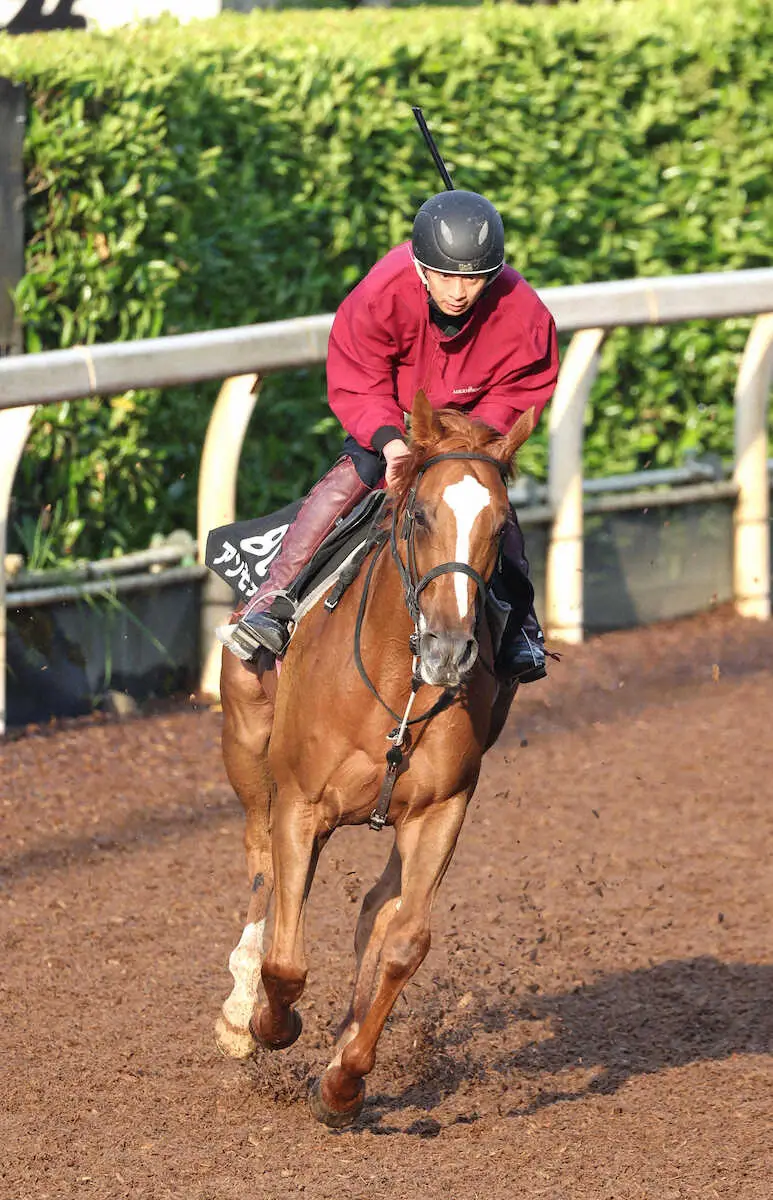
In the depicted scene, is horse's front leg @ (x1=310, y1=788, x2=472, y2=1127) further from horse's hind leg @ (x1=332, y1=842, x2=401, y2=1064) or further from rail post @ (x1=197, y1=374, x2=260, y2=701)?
rail post @ (x1=197, y1=374, x2=260, y2=701)

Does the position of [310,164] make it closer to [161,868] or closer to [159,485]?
[159,485]

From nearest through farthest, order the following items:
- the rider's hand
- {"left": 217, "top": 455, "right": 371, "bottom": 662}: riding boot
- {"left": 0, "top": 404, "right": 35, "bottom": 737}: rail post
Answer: the rider's hand → {"left": 217, "top": 455, "right": 371, "bottom": 662}: riding boot → {"left": 0, "top": 404, "right": 35, "bottom": 737}: rail post

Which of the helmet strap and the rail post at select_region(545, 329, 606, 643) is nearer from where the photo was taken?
the helmet strap

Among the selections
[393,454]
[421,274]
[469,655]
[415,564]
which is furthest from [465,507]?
[421,274]

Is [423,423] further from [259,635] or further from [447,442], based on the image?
[259,635]

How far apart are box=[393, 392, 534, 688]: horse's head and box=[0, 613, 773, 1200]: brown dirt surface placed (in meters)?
1.38

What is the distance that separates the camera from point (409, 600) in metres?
5.14

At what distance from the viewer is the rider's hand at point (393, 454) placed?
5293 millimetres

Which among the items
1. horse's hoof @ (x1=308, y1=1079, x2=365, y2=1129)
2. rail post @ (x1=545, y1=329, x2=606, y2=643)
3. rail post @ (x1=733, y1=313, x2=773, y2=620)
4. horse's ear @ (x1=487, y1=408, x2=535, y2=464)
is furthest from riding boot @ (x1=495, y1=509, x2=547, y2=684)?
rail post @ (x1=733, y1=313, x2=773, y2=620)

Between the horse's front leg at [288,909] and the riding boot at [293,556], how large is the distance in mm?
509

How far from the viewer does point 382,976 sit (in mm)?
5484

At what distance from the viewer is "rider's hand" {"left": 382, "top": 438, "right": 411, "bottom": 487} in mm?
5293

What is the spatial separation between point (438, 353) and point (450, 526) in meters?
0.96

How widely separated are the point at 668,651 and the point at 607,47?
129 inches
